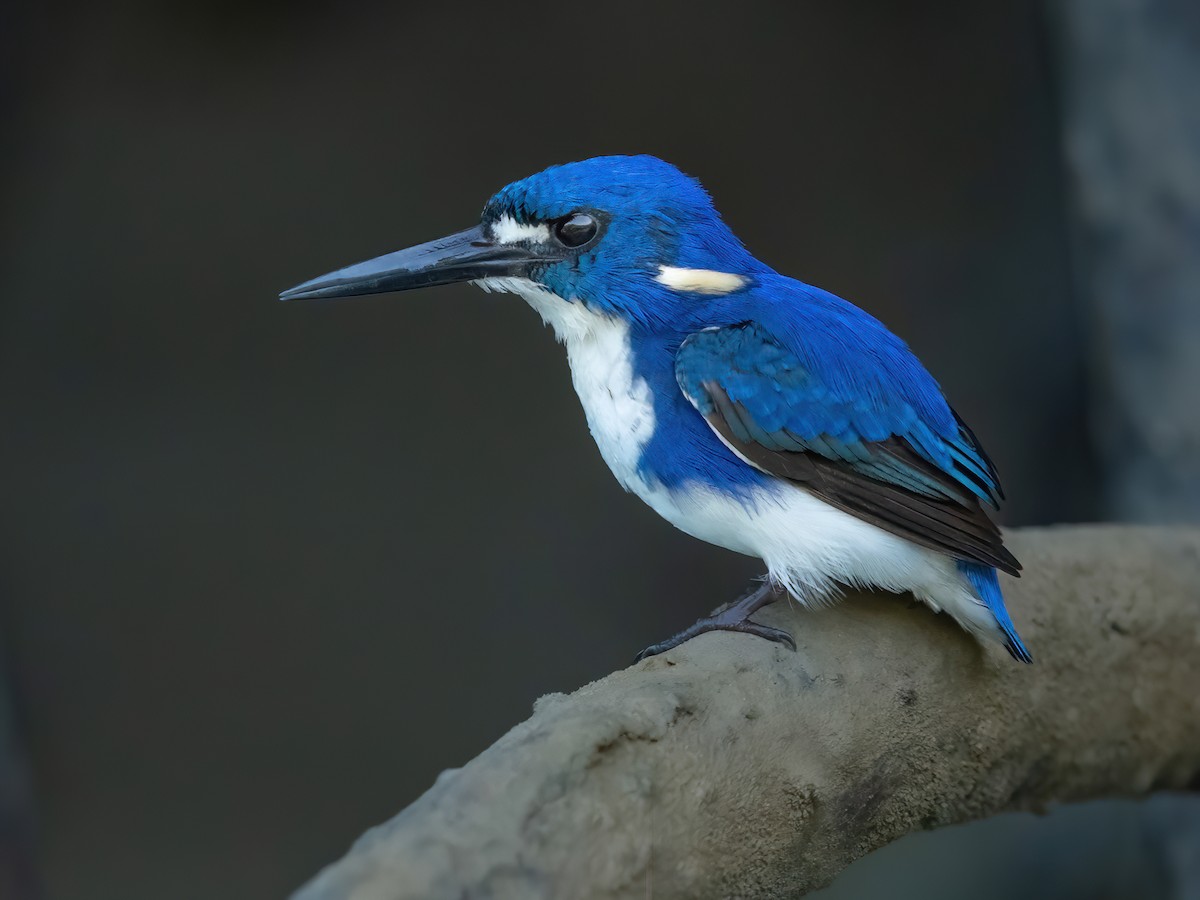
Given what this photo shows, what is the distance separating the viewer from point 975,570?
1831 millimetres

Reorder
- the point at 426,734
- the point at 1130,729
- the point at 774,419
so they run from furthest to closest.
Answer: the point at 426,734 → the point at 1130,729 → the point at 774,419

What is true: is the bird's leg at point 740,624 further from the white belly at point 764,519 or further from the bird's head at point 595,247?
the bird's head at point 595,247

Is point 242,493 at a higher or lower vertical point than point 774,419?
lower

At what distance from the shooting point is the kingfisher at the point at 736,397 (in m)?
1.78

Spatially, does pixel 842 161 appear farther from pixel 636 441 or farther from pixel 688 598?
pixel 636 441

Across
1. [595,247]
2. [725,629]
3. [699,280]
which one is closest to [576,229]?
[595,247]

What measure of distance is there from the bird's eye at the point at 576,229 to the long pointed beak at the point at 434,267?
34 millimetres

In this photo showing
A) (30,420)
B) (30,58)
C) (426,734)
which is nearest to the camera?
(30,58)

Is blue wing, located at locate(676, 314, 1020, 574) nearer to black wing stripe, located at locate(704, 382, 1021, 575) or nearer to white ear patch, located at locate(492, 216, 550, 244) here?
black wing stripe, located at locate(704, 382, 1021, 575)

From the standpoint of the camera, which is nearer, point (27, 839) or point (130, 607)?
point (27, 839)

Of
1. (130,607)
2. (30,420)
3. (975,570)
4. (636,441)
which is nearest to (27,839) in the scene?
(130,607)

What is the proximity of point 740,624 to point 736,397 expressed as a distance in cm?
31

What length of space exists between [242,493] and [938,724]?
2.52 metres

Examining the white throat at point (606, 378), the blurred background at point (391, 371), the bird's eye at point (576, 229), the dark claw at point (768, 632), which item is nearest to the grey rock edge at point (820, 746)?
the dark claw at point (768, 632)
